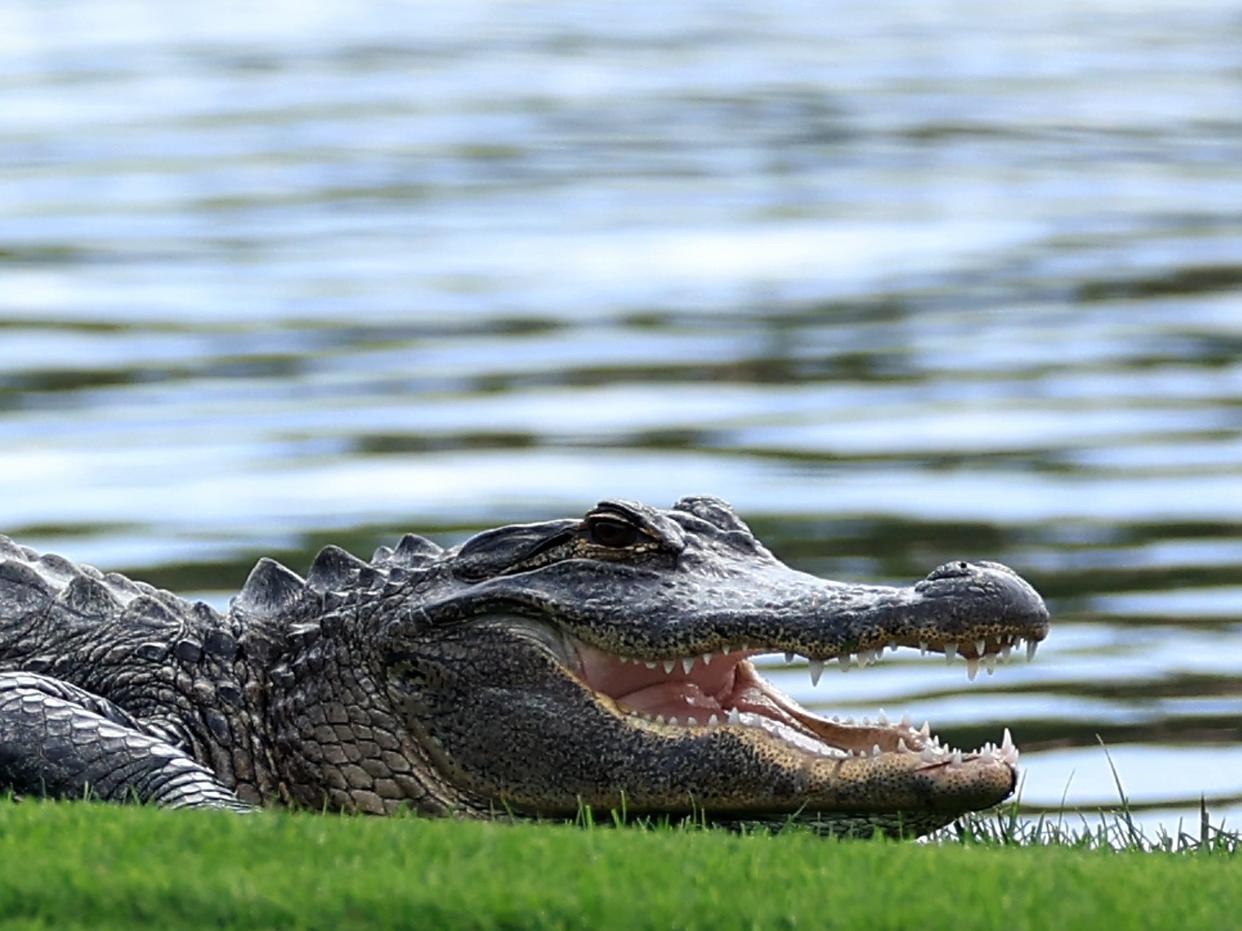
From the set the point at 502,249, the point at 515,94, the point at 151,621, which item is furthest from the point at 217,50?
the point at 151,621

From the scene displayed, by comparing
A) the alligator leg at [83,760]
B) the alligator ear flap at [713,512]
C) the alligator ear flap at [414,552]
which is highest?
the alligator ear flap at [713,512]

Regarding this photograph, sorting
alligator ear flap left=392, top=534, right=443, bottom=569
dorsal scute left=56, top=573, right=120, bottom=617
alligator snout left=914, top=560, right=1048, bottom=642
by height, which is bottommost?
dorsal scute left=56, top=573, right=120, bottom=617

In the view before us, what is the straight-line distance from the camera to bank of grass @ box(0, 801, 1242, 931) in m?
4.50

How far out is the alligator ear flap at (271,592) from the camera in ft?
22.3

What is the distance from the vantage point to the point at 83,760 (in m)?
6.13

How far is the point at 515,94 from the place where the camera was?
82.3 feet

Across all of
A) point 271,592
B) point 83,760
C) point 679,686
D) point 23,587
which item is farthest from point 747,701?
point 23,587

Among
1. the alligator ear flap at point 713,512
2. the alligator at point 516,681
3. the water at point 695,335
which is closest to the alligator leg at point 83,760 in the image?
the alligator at point 516,681

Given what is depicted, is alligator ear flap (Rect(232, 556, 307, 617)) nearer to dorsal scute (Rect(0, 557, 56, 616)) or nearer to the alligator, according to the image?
the alligator

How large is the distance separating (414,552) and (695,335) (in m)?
8.06

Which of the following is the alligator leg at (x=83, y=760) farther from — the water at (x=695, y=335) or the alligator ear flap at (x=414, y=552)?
the water at (x=695, y=335)

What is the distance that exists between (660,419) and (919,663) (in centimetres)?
348

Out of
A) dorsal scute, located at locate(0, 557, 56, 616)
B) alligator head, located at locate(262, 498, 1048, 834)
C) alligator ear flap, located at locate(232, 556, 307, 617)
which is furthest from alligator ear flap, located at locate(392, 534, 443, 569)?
dorsal scute, located at locate(0, 557, 56, 616)

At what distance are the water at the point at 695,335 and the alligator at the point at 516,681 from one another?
87.0 inches
